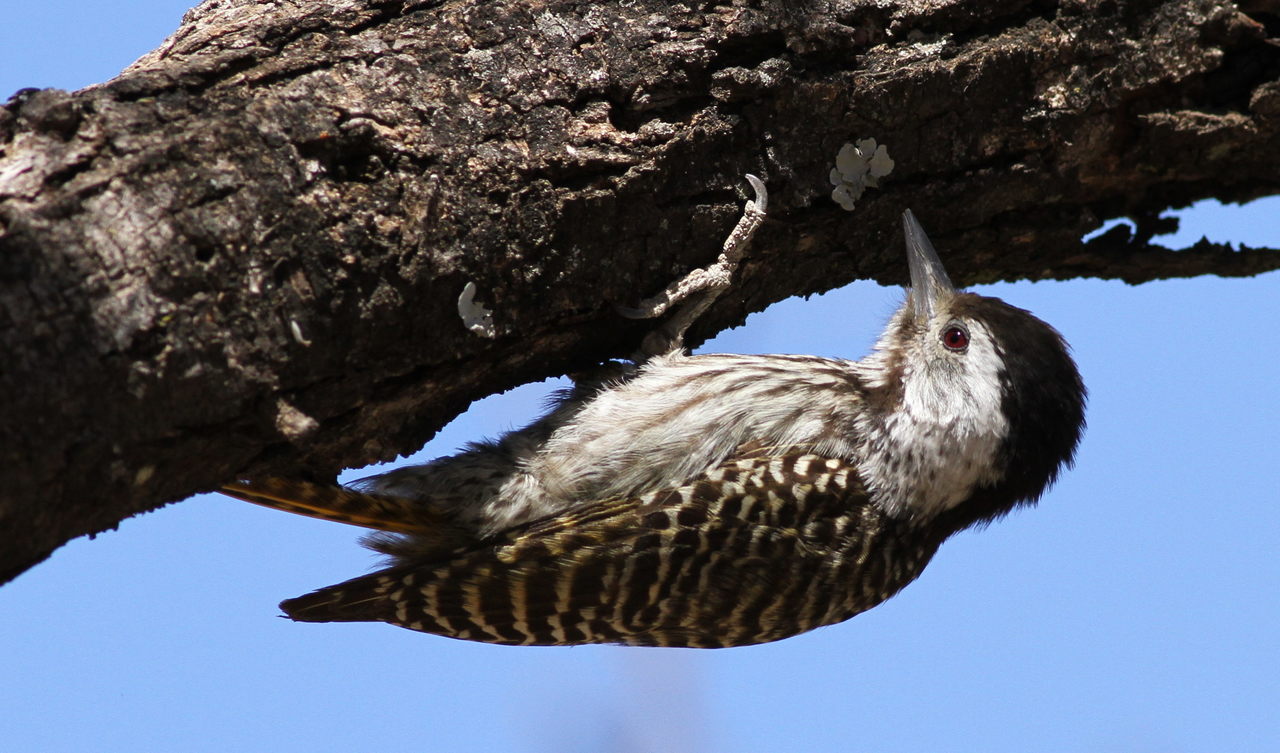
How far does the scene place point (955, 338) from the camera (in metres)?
4.04

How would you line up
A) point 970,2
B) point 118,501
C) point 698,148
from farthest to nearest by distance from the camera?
point 970,2, point 698,148, point 118,501

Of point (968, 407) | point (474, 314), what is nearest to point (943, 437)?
point (968, 407)

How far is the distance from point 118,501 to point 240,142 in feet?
2.84

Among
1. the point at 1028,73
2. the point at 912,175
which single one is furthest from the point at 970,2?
the point at 912,175

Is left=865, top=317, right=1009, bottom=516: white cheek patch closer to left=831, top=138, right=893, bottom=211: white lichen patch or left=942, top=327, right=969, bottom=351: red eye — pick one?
left=942, top=327, right=969, bottom=351: red eye

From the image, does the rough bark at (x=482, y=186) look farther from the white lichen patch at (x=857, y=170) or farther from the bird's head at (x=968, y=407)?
the bird's head at (x=968, y=407)

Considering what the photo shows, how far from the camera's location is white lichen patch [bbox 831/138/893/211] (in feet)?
11.9

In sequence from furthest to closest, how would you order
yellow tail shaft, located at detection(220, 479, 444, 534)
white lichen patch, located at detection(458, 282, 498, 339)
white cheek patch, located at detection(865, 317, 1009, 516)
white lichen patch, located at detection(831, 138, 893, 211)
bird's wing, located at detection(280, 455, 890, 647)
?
white cheek patch, located at detection(865, 317, 1009, 516), white lichen patch, located at detection(831, 138, 893, 211), bird's wing, located at detection(280, 455, 890, 647), yellow tail shaft, located at detection(220, 479, 444, 534), white lichen patch, located at detection(458, 282, 498, 339)

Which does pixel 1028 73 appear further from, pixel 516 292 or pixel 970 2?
pixel 516 292

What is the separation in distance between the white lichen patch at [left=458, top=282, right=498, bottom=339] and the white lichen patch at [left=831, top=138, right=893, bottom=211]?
4.01 feet

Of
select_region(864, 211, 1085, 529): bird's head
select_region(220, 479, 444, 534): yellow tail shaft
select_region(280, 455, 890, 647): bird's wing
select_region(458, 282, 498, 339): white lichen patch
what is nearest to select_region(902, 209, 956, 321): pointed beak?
select_region(864, 211, 1085, 529): bird's head

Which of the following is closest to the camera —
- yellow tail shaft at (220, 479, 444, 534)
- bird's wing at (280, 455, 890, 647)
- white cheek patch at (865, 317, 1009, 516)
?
yellow tail shaft at (220, 479, 444, 534)

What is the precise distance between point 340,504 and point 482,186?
3.62 feet

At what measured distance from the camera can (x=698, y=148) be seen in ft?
11.2
